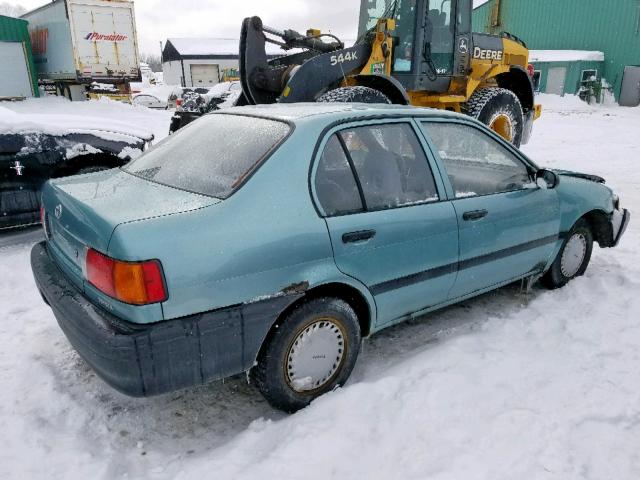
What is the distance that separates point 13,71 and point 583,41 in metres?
27.5

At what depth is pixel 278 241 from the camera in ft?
7.92

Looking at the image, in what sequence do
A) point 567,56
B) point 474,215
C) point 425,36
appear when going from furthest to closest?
point 567,56 < point 425,36 < point 474,215

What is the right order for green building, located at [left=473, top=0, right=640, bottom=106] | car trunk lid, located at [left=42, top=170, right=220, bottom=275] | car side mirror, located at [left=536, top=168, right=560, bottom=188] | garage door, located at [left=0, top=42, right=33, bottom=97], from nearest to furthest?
car trunk lid, located at [left=42, top=170, right=220, bottom=275], car side mirror, located at [left=536, top=168, right=560, bottom=188], garage door, located at [left=0, top=42, right=33, bottom=97], green building, located at [left=473, top=0, right=640, bottom=106]

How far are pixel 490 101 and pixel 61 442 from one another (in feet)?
26.6

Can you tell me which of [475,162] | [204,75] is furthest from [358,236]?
[204,75]

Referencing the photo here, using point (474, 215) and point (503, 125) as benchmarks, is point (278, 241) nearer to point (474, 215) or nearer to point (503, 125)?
point (474, 215)

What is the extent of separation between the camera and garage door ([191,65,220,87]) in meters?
46.2

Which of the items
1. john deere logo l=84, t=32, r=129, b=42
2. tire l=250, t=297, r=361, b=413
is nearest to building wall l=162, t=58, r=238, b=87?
john deere logo l=84, t=32, r=129, b=42

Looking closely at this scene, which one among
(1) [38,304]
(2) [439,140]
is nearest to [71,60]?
(1) [38,304]

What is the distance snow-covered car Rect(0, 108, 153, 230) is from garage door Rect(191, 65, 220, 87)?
42.8 m

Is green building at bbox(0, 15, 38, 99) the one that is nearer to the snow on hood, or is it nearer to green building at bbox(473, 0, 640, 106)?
the snow on hood

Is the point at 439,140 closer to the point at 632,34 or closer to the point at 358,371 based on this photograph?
the point at 358,371

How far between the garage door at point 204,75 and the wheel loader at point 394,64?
1603 inches

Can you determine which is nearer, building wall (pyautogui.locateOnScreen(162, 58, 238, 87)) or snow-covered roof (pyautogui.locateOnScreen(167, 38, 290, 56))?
building wall (pyautogui.locateOnScreen(162, 58, 238, 87))
